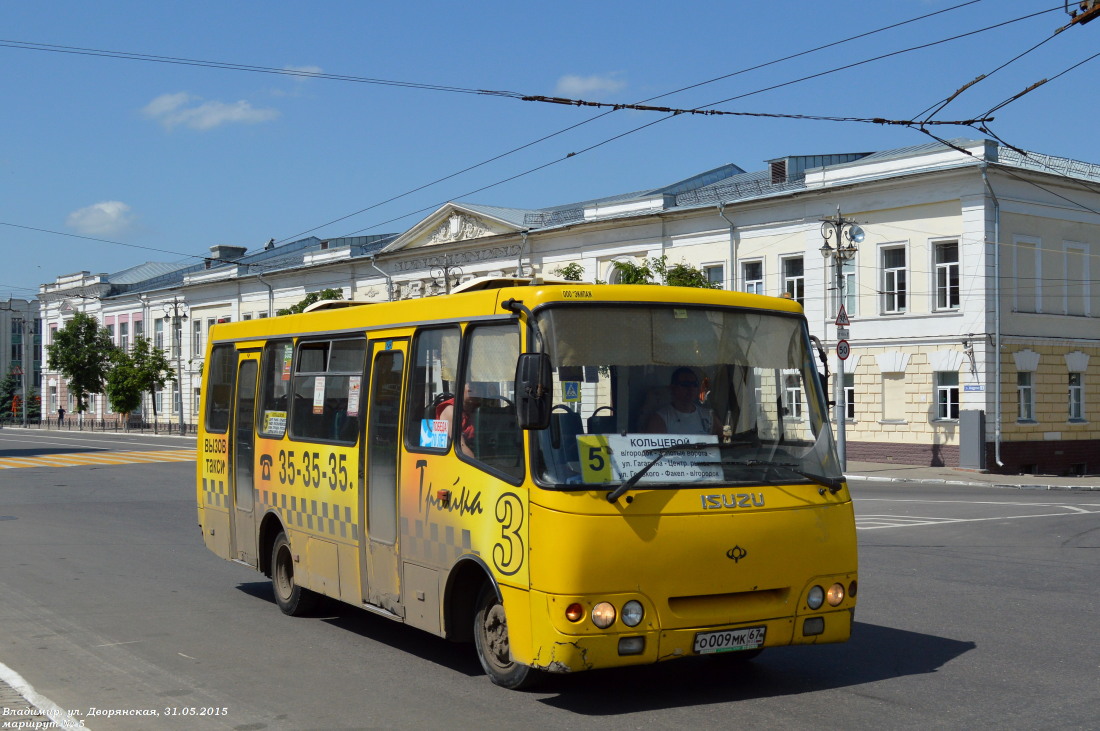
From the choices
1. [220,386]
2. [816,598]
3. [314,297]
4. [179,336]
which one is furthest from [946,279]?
[179,336]

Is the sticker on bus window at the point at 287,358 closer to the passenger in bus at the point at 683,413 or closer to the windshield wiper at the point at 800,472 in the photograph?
the passenger in bus at the point at 683,413

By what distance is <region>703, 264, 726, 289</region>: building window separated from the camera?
143 ft

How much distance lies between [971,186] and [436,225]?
27471 mm

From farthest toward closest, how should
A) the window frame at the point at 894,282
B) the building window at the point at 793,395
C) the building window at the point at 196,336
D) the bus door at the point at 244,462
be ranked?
the building window at the point at 196,336 < the window frame at the point at 894,282 < the bus door at the point at 244,462 < the building window at the point at 793,395

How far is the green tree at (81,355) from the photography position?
78812 mm

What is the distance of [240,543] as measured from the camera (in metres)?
11.1

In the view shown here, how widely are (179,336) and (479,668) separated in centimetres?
7366

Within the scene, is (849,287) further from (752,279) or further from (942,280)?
(752,279)

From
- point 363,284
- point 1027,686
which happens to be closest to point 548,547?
point 1027,686

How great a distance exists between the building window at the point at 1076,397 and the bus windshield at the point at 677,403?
33525mm

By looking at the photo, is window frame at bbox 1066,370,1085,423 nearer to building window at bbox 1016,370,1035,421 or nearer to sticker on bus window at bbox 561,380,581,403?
building window at bbox 1016,370,1035,421

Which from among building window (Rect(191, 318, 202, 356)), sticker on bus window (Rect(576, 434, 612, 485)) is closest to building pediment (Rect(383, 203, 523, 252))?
building window (Rect(191, 318, 202, 356))

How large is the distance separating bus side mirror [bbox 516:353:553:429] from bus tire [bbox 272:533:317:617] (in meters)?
4.04

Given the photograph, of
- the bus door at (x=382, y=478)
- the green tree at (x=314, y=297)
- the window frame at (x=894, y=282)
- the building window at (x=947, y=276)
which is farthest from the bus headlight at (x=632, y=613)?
the green tree at (x=314, y=297)
